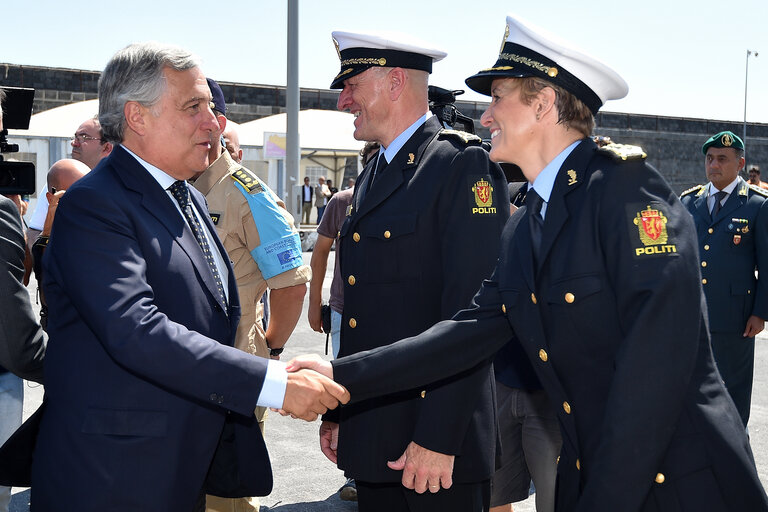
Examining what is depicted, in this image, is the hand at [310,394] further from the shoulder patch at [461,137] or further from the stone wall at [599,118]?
the stone wall at [599,118]

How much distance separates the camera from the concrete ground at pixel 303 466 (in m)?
4.54

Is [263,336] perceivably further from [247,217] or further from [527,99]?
[527,99]

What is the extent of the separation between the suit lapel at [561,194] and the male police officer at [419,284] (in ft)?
1.90

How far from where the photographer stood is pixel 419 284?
2771 millimetres

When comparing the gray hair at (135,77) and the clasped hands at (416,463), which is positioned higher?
the gray hair at (135,77)

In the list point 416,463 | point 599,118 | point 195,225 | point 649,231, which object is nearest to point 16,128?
point 195,225

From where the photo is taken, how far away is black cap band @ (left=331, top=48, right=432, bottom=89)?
3.02 meters

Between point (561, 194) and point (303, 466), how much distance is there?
352 cm

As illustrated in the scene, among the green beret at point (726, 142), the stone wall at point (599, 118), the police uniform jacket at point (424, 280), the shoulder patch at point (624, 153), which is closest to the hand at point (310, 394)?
the police uniform jacket at point (424, 280)

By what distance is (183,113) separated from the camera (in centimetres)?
250

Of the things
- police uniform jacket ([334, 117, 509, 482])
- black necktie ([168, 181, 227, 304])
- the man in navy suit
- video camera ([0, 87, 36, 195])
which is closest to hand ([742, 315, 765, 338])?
police uniform jacket ([334, 117, 509, 482])

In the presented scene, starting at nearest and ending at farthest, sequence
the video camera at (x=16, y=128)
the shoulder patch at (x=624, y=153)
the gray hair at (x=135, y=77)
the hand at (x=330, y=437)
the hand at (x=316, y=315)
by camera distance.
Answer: the shoulder patch at (x=624, y=153), the gray hair at (x=135, y=77), the hand at (x=330, y=437), the video camera at (x=16, y=128), the hand at (x=316, y=315)

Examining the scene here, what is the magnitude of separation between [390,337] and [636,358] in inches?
44.3

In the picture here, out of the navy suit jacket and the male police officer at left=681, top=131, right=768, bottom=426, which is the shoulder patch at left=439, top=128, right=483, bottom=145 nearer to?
the navy suit jacket
